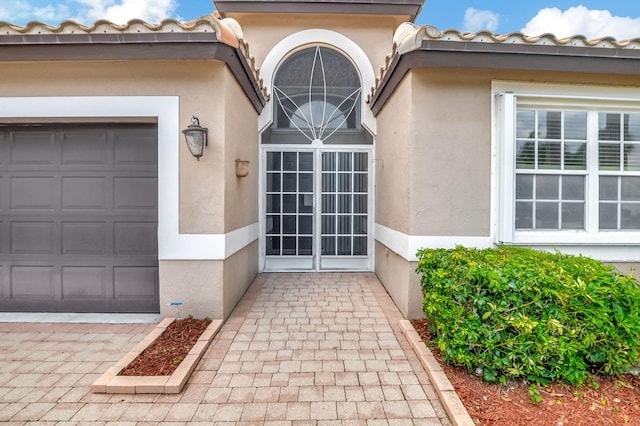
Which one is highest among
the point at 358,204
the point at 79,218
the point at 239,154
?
the point at 239,154

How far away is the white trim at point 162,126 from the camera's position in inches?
180

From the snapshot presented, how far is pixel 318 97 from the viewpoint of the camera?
7691 mm

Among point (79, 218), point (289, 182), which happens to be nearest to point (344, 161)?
point (289, 182)

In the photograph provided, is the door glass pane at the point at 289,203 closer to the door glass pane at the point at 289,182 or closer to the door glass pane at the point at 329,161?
the door glass pane at the point at 289,182

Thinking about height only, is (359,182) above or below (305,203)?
above

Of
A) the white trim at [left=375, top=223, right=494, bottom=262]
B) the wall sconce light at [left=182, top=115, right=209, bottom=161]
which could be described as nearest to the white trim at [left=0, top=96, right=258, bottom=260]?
the wall sconce light at [left=182, top=115, right=209, bottom=161]

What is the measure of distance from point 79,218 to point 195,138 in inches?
96.2

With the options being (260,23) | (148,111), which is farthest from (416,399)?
(260,23)

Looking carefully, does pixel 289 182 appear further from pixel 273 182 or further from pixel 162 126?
pixel 162 126

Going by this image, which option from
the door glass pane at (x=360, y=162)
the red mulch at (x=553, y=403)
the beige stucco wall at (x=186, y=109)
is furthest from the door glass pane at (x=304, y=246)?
the red mulch at (x=553, y=403)

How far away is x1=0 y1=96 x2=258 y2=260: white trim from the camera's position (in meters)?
4.58

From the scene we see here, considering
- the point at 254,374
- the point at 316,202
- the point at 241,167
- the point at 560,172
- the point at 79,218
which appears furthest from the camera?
the point at 316,202

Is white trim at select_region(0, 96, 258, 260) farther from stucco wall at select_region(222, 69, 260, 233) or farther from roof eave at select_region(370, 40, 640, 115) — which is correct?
roof eave at select_region(370, 40, 640, 115)

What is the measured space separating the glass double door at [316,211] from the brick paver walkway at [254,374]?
→ 2457 millimetres
